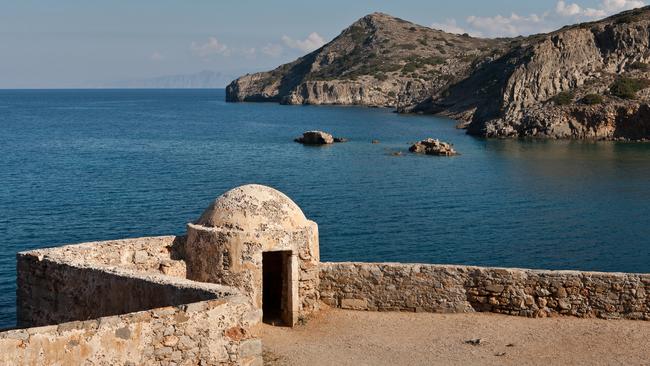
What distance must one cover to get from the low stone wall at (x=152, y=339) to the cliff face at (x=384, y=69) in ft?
396

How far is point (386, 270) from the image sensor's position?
15.8 metres

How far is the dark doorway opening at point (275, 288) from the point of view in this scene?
15.4m

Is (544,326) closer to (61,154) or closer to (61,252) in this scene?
(61,252)

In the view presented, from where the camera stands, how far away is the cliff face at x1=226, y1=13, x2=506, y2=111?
487 ft

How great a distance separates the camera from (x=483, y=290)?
50.9 ft

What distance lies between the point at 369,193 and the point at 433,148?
2156 centimetres

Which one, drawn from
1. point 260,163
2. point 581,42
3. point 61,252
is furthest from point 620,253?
point 581,42

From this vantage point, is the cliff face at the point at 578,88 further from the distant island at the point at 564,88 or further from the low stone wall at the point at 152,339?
the low stone wall at the point at 152,339

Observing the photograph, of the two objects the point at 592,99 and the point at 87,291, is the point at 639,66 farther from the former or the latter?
the point at 87,291

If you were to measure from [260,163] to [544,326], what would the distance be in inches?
1986

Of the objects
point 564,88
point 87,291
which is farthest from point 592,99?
point 87,291

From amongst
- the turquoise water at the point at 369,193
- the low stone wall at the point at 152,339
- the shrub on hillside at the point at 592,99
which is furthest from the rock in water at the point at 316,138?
the low stone wall at the point at 152,339

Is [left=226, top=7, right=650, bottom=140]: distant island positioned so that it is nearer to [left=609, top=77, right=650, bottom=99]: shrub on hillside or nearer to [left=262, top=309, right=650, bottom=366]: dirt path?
[left=609, top=77, right=650, bottom=99]: shrub on hillside

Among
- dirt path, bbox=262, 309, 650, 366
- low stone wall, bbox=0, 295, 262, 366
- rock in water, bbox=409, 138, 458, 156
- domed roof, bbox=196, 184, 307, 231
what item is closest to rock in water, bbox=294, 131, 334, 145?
rock in water, bbox=409, 138, 458, 156
